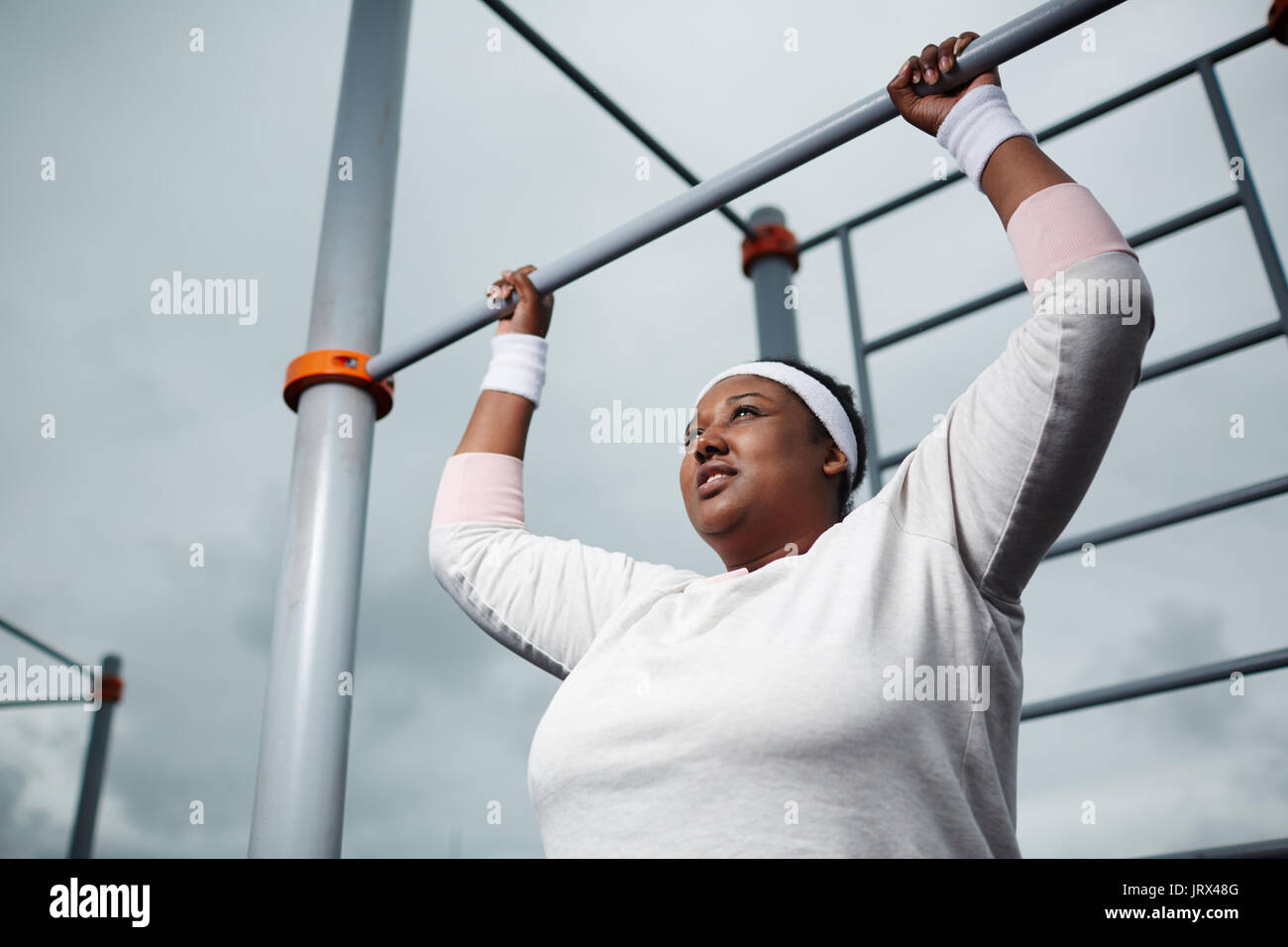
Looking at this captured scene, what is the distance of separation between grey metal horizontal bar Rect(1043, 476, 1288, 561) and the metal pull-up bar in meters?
0.97

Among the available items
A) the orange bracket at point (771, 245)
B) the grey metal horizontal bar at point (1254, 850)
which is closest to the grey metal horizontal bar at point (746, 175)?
the grey metal horizontal bar at point (1254, 850)

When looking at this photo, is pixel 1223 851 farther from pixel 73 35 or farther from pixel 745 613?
pixel 73 35

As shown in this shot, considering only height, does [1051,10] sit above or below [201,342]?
below

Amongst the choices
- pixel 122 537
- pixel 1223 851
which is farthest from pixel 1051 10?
pixel 122 537

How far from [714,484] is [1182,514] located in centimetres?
107

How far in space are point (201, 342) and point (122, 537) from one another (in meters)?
1.01

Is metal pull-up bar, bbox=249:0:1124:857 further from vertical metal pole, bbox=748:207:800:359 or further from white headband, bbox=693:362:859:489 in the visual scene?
vertical metal pole, bbox=748:207:800:359

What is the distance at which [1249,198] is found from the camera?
189 cm

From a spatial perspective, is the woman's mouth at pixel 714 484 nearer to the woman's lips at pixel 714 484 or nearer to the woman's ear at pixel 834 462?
the woman's lips at pixel 714 484

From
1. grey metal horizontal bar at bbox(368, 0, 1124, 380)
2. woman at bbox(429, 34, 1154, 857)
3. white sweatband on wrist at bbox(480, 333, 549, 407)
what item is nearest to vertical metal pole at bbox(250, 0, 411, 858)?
grey metal horizontal bar at bbox(368, 0, 1124, 380)

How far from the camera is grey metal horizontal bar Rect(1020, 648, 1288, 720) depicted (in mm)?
1611

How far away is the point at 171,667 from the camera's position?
4.23 meters

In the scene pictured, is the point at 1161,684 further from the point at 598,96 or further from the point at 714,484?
the point at 598,96

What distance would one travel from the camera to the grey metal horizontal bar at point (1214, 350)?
1.78 meters
